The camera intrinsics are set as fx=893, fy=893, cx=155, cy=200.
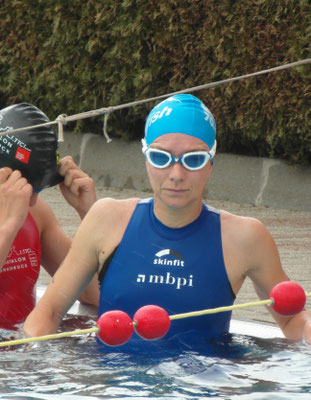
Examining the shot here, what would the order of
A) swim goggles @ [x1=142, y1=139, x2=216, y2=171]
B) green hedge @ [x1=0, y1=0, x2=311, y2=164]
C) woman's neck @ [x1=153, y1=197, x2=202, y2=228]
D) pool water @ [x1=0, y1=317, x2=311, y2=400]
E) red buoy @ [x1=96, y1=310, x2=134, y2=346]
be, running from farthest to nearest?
1. green hedge @ [x1=0, y1=0, x2=311, y2=164]
2. woman's neck @ [x1=153, y1=197, x2=202, y2=228]
3. swim goggles @ [x1=142, y1=139, x2=216, y2=171]
4. pool water @ [x1=0, y1=317, x2=311, y2=400]
5. red buoy @ [x1=96, y1=310, x2=134, y2=346]

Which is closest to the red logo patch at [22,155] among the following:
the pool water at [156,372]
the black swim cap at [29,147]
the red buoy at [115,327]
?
the black swim cap at [29,147]

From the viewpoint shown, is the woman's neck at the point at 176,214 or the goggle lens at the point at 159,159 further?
the woman's neck at the point at 176,214

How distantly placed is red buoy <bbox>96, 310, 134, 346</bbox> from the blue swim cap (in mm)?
799

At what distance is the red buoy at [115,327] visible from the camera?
3.18 metres

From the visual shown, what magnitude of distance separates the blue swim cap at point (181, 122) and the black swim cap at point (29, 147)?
630mm

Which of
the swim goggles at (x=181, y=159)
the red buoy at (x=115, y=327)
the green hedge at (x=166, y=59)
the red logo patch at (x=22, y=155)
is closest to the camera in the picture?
the red buoy at (x=115, y=327)

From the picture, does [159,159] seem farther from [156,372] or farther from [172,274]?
[156,372]

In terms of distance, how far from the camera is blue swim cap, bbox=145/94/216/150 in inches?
141

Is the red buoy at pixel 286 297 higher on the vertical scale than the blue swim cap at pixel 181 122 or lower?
lower

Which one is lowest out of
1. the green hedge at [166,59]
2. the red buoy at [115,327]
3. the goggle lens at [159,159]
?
the red buoy at [115,327]

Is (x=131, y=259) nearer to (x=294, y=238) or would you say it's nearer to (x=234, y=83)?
(x=294, y=238)

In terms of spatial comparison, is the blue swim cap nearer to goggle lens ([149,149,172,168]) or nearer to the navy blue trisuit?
goggle lens ([149,149,172,168])

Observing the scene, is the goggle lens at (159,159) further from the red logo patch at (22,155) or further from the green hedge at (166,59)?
the green hedge at (166,59)

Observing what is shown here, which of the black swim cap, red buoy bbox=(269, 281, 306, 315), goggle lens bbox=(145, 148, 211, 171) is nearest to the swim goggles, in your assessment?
goggle lens bbox=(145, 148, 211, 171)
